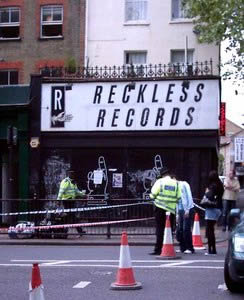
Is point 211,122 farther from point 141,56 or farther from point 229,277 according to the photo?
point 229,277

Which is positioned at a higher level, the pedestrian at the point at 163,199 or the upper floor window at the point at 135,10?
the upper floor window at the point at 135,10

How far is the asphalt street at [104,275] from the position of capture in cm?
912

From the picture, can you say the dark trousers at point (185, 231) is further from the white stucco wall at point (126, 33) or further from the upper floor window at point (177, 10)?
the upper floor window at point (177, 10)

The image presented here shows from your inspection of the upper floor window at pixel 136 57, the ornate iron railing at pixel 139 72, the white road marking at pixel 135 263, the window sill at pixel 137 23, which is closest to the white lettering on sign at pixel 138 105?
the ornate iron railing at pixel 139 72

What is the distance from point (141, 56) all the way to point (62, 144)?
309 inches

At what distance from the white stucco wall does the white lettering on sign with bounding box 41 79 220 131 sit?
6070 millimetres

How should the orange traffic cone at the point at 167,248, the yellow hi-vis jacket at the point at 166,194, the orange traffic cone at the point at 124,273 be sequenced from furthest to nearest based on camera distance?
the yellow hi-vis jacket at the point at 166,194
the orange traffic cone at the point at 167,248
the orange traffic cone at the point at 124,273

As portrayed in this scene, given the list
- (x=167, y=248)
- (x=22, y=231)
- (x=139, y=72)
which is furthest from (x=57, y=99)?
(x=167, y=248)

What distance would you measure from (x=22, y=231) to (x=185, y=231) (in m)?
5.69

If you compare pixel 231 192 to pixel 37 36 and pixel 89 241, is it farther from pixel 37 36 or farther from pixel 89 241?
pixel 37 36

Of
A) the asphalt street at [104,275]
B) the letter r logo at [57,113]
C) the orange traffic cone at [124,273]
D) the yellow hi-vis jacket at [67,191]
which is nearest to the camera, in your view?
the asphalt street at [104,275]

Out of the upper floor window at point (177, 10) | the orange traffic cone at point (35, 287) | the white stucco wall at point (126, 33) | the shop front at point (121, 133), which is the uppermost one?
the upper floor window at point (177, 10)

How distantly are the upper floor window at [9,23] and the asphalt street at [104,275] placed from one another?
638 inches

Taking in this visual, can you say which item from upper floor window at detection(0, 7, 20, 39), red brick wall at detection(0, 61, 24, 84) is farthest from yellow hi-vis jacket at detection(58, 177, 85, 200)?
upper floor window at detection(0, 7, 20, 39)
